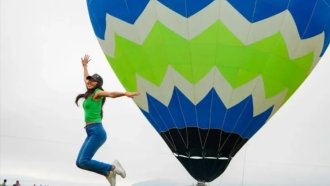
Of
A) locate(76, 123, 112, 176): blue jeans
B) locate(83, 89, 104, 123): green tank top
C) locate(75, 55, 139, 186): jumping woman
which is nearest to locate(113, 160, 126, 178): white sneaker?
locate(75, 55, 139, 186): jumping woman

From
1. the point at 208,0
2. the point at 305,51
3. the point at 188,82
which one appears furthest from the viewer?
the point at 305,51

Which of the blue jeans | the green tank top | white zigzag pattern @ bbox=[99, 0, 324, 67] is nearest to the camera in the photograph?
the blue jeans

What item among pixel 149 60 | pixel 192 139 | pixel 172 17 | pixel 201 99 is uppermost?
pixel 172 17

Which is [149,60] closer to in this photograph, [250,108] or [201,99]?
[201,99]

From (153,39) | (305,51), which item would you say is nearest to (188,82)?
(153,39)

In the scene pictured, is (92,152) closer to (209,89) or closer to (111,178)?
(111,178)

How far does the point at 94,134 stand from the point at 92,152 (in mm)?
260

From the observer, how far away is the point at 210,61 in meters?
13.4

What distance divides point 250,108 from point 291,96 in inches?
78.5

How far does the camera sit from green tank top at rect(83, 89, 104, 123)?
765 centimetres

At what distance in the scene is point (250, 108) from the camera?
14250mm

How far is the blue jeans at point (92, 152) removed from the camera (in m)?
7.54

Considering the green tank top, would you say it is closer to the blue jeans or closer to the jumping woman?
the jumping woman

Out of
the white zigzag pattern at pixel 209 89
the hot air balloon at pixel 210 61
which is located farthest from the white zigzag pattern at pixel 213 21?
the white zigzag pattern at pixel 209 89
